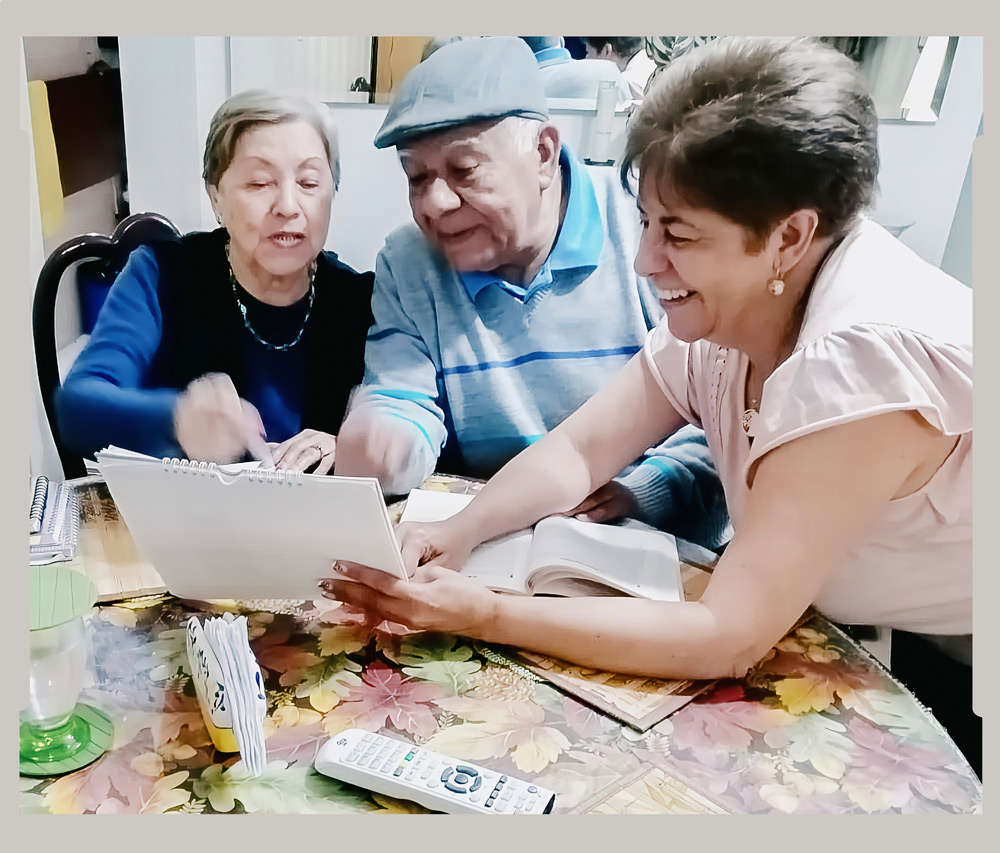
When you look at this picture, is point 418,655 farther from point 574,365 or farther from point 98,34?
point 98,34

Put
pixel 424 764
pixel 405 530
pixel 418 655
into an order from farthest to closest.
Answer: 1. pixel 405 530
2. pixel 418 655
3. pixel 424 764

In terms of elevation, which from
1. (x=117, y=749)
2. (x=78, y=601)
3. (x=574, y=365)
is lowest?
(x=117, y=749)

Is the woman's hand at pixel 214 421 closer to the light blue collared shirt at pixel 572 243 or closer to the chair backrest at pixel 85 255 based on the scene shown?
the chair backrest at pixel 85 255

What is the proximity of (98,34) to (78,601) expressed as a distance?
2.06 ft

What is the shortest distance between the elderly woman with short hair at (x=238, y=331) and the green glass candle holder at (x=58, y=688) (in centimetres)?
27

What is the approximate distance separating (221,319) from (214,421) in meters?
0.12

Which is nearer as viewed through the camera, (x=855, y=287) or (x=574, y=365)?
(x=855, y=287)

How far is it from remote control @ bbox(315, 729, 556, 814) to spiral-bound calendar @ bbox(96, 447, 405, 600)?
0.71 feet

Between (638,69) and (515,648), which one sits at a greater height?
(638,69)

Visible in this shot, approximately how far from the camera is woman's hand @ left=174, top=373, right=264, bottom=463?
1132 millimetres

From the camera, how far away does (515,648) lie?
104 cm

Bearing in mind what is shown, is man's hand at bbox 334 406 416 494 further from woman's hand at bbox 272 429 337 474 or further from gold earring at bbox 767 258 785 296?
gold earring at bbox 767 258 785 296

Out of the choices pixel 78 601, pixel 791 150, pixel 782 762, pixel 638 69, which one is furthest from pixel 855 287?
pixel 78 601

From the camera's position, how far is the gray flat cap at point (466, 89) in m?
1.05
